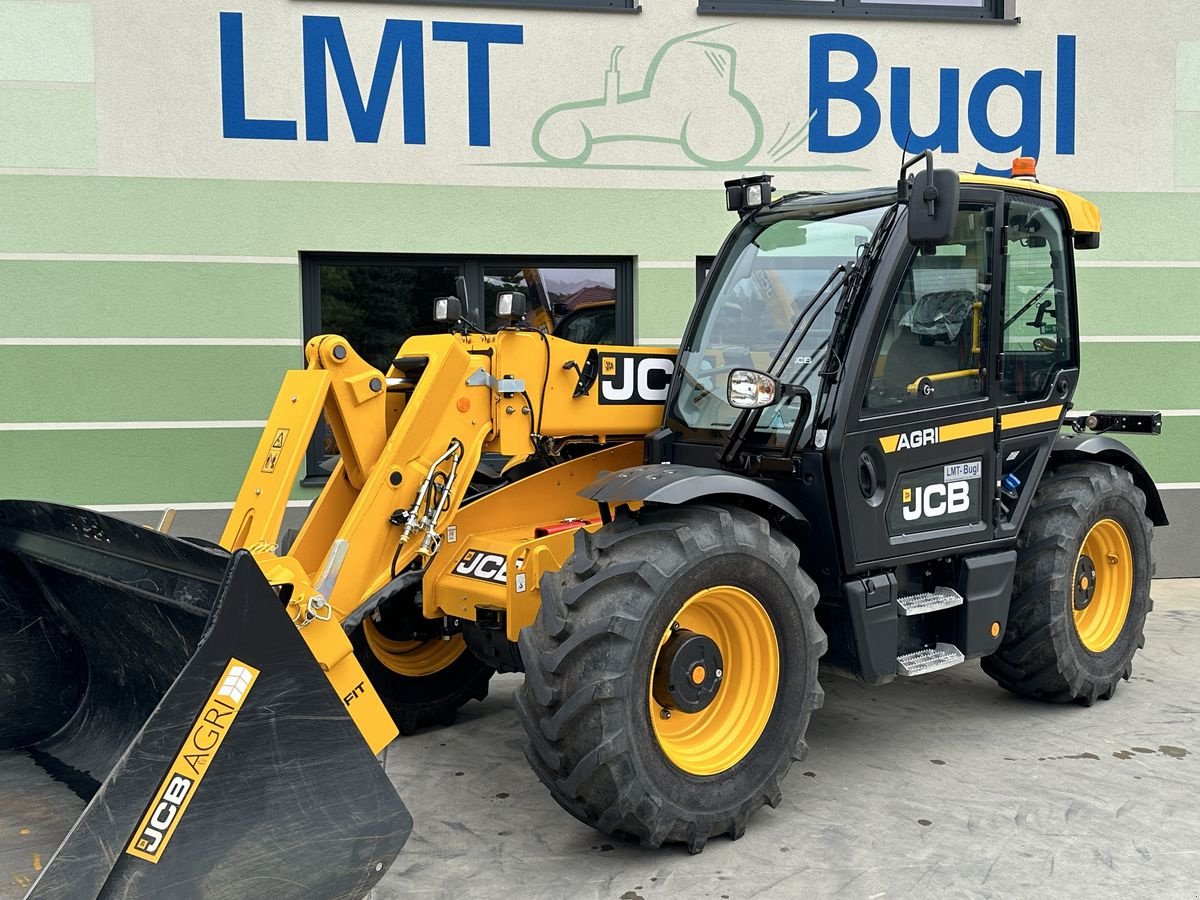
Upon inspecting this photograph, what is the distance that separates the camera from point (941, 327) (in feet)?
15.3

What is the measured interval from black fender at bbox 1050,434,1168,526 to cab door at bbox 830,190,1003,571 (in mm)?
859

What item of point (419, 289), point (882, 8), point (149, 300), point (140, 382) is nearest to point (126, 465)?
point (140, 382)

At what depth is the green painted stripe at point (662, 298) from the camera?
780 centimetres

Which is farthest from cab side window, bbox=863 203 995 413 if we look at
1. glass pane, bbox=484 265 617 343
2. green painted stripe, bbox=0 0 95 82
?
green painted stripe, bbox=0 0 95 82

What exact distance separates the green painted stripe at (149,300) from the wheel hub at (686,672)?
4.37m

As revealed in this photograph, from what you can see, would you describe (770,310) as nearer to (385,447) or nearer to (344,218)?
(385,447)

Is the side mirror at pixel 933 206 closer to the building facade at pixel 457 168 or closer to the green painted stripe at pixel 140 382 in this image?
the building facade at pixel 457 168

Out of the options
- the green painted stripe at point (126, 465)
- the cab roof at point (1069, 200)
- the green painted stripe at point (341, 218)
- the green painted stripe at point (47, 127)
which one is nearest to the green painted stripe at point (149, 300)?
the green painted stripe at point (341, 218)

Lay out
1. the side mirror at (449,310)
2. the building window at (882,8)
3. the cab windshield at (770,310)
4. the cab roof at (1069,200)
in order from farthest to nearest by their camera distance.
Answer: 1. the building window at (882,8)
2. the cab roof at (1069,200)
3. the side mirror at (449,310)
4. the cab windshield at (770,310)

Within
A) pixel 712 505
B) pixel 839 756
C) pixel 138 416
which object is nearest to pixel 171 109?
pixel 138 416

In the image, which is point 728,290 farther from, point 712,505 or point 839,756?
point 839,756

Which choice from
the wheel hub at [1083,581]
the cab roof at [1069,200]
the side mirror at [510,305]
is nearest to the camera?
the side mirror at [510,305]

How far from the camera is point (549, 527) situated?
4.69 metres

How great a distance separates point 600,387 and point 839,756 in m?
1.88
